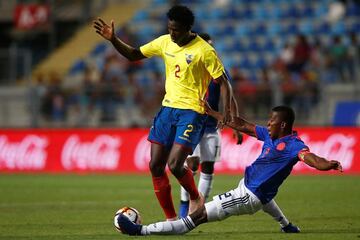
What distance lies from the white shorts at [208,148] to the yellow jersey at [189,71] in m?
1.83

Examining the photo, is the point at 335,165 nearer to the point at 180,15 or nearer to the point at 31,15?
the point at 180,15

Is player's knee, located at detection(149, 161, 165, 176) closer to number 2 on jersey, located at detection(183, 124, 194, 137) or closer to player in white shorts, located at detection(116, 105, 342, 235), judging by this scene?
number 2 on jersey, located at detection(183, 124, 194, 137)

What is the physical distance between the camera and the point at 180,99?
445 inches

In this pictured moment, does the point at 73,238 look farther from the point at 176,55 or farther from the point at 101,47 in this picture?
the point at 101,47

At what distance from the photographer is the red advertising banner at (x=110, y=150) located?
73.9 ft

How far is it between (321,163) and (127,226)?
7.62 ft

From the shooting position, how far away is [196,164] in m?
13.3

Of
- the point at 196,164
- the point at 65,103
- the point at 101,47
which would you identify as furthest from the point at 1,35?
the point at 196,164

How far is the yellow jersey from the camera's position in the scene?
37.0ft

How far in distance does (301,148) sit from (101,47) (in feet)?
75.6

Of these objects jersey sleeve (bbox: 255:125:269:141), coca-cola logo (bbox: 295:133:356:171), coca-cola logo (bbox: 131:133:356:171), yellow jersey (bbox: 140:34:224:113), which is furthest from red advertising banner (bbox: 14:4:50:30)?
jersey sleeve (bbox: 255:125:269:141)

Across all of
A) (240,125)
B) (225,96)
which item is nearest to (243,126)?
(240,125)

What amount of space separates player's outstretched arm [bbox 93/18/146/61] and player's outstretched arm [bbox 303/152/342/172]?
2642 millimetres

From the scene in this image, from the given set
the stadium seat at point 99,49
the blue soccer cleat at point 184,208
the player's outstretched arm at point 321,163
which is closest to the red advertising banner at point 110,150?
the stadium seat at point 99,49
